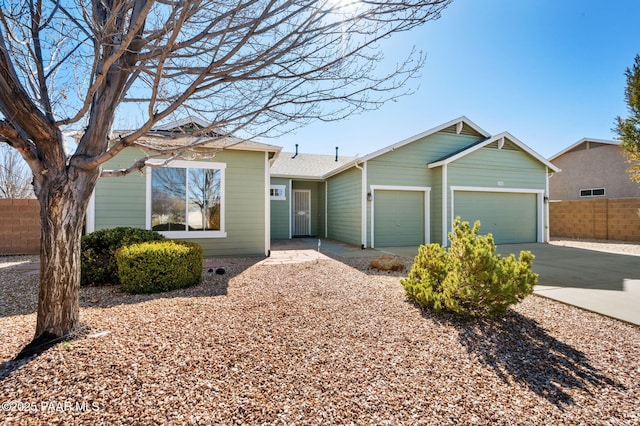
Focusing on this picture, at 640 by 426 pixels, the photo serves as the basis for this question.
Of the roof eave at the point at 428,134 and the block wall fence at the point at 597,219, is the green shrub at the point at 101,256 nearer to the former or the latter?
the roof eave at the point at 428,134

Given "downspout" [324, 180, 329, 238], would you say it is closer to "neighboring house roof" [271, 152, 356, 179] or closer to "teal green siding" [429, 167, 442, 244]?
"neighboring house roof" [271, 152, 356, 179]

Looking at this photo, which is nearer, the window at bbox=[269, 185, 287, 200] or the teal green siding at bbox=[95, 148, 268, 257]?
the teal green siding at bbox=[95, 148, 268, 257]

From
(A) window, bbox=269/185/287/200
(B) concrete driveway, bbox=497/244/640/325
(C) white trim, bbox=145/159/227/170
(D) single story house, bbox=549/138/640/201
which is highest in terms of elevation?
(D) single story house, bbox=549/138/640/201

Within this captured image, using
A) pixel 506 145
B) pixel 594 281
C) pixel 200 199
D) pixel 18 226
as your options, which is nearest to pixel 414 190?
pixel 506 145

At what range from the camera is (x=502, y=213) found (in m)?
11.6

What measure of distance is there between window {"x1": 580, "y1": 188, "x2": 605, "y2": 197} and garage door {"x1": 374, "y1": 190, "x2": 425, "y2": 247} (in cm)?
1230

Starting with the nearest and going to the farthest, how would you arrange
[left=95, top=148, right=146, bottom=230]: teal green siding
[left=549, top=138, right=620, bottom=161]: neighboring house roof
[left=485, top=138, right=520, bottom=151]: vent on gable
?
[left=95, top=148, right=146, bottom=230]: teal green siding → [left=485, top=138, right=520, bottom=151]: vent on gable → [left=549, top=138, right=620, bottom=161]: neighboring house roof

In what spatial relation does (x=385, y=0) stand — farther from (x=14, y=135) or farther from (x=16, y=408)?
(x=16, y=408)

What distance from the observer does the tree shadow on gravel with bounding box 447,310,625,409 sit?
7.68 ft

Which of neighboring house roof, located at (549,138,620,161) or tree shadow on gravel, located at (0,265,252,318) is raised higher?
neighboring house roof, located at (549,138,620,161)

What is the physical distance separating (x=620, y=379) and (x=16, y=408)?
4460 millimetres

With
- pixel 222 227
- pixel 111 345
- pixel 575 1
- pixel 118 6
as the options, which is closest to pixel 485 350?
pixel 111 345

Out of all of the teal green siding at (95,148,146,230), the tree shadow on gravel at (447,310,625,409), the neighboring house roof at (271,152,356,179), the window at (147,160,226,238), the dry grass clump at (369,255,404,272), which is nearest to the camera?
the tree shadow on gravel at (447,310,625,409)

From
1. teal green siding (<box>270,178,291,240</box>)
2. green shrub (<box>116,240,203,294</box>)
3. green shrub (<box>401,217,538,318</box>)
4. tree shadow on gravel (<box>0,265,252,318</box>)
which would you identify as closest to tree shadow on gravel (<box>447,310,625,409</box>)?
green shrub (<box>401,217,538,318</box>)
